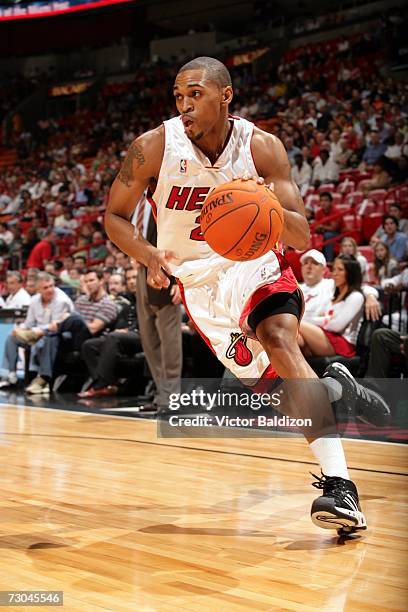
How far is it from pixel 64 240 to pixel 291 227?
443 inches

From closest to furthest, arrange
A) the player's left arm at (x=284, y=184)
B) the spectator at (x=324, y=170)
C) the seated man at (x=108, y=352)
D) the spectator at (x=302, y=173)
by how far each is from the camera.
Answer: the player's left arm at (x=284, y=184) → the seated man at (x=108, y=352) → the spectator at (x=324, y=170) → the spectator at (x=302, y=173)

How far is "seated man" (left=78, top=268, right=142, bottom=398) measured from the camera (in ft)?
21.8

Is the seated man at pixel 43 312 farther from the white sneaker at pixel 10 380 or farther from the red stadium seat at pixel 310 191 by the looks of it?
the red stadium seat at pixel 310 191

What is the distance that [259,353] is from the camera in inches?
115

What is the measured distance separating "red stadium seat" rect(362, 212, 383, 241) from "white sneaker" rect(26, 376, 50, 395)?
4.10 m

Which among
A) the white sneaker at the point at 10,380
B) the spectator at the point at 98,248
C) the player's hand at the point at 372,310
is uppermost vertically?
the spectator at the point at 98,248

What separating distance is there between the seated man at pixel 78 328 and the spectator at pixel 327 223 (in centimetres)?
251

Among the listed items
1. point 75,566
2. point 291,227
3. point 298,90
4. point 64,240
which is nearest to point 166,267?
point 291,227

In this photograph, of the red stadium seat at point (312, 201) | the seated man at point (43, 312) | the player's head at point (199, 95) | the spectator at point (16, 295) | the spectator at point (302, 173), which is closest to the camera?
the player's head at point (199, 95)

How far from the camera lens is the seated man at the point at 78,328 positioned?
7023 millimetres

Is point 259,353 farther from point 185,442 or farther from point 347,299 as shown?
point 347,299

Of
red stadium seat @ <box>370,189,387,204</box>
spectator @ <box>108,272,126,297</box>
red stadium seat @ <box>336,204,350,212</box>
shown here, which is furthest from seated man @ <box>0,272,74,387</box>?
red stadium seat @ <box>370,189,387,204</box>

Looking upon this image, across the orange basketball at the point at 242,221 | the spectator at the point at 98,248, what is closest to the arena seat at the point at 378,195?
the spectator at the point at 98,248

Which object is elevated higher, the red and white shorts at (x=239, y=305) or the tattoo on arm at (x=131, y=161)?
the tattoo on arm at (x=131, y=161)
